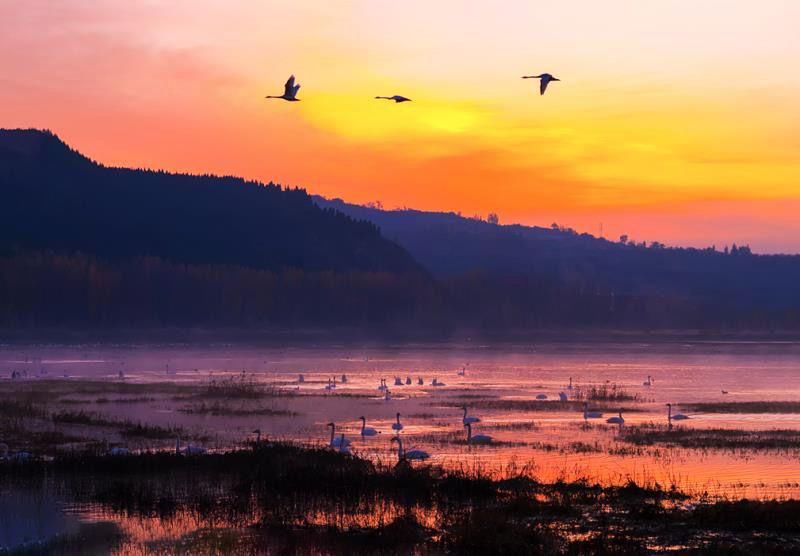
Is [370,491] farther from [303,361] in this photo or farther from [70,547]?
[303,361]

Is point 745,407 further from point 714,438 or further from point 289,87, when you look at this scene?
point 289,87

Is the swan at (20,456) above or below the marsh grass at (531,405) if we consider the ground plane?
above

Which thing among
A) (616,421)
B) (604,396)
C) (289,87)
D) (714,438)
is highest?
(289,87)

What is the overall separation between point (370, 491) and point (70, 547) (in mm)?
7601

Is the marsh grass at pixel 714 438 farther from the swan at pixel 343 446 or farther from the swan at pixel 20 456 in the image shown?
the swan at pixel 20 456

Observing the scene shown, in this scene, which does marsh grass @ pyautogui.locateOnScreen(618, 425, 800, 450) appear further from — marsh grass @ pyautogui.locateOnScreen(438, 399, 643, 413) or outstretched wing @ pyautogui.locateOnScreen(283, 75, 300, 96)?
outstretched wing @ pyautogui.locateOnScreen(283, 75, 300, 96)

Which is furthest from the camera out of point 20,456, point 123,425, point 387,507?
point 123,425

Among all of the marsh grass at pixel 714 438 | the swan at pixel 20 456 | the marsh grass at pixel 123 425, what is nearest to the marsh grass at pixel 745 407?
the marsh grass at pixel 714 438

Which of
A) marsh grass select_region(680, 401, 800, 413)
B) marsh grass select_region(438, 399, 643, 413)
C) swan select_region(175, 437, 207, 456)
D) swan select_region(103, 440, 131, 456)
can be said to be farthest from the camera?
marsh grass select_region(680, 401, 800, 413)

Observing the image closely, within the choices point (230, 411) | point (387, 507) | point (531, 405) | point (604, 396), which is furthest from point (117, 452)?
point (604, 396)

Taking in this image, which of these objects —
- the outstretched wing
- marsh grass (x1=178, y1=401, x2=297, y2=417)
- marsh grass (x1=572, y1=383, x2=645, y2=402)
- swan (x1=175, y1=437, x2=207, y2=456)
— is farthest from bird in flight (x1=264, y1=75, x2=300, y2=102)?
marsh grass (x1=572, y1=383, x2=645, y2=402)

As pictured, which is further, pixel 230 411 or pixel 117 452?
pixel 230 411

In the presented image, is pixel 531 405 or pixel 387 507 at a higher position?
pixel 531 405

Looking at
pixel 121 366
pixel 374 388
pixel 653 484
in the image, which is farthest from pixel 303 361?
pixel 653 484
